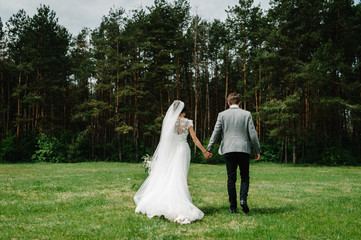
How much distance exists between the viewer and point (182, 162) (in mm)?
6699

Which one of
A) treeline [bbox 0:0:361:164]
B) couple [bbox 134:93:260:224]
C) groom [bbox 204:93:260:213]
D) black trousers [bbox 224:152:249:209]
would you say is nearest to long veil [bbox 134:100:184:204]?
couple [bbox 134:93:260:224]

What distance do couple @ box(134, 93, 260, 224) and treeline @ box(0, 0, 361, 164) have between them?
69.0 feet

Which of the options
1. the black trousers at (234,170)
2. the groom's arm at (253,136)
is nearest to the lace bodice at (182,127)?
the black trousers at (234,170)

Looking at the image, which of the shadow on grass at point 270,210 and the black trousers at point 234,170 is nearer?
the black trousers at point 234,170

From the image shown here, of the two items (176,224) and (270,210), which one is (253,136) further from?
(176,224)

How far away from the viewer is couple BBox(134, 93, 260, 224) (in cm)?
614

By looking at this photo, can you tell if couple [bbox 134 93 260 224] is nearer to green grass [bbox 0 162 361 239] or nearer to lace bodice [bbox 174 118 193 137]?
lace bodice [bbox 174 118 193 137]

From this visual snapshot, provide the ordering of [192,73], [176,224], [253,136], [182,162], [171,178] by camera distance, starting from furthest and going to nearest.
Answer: [192,73], [182,162], [171,178], [253,136], [176,224]

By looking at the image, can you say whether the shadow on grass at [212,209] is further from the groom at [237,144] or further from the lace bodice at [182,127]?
the lace bodice at [182,127]

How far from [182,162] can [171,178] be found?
0.45 metres

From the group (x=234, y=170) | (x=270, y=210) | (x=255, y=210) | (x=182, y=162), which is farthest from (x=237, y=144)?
(x=270, y=210)

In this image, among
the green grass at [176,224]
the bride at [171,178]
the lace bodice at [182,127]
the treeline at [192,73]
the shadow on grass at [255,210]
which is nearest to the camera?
the green grass at [176,224]

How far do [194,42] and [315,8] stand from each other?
48.1ft

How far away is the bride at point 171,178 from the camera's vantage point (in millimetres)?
6082
